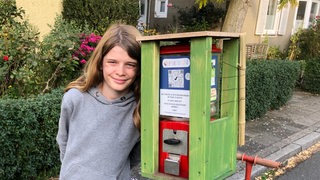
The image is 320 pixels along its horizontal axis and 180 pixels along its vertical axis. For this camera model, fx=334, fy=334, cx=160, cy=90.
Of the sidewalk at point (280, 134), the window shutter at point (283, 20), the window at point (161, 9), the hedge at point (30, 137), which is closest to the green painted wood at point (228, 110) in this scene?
the hedge at point (30, 137)

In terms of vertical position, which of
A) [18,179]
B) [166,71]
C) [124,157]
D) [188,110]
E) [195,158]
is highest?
[166,71]

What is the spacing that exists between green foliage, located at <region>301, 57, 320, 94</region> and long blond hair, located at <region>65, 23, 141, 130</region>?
9.15 m

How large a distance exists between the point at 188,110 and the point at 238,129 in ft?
1.06

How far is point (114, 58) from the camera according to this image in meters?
1.52

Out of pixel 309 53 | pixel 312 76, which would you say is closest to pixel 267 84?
pixel 312 76

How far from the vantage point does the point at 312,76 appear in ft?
32.0

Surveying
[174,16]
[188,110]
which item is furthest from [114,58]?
[174,16]

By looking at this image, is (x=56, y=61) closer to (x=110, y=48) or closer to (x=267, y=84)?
(x=110, y=48)

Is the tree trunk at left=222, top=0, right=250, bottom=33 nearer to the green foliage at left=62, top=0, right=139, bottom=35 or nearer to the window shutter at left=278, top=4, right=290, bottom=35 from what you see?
the green foliage at left=62, top=0, right=139, bottom=35

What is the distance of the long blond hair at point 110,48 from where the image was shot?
59.5 inches

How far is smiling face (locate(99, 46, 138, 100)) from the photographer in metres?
1.51

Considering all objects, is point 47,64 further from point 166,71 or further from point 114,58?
point 166,71

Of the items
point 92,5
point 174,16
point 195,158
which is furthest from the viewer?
point 174,16

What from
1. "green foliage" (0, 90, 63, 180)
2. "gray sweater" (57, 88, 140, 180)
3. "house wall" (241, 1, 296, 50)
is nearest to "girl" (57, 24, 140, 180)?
"gray sweater" (57, 88, 140, 180)
